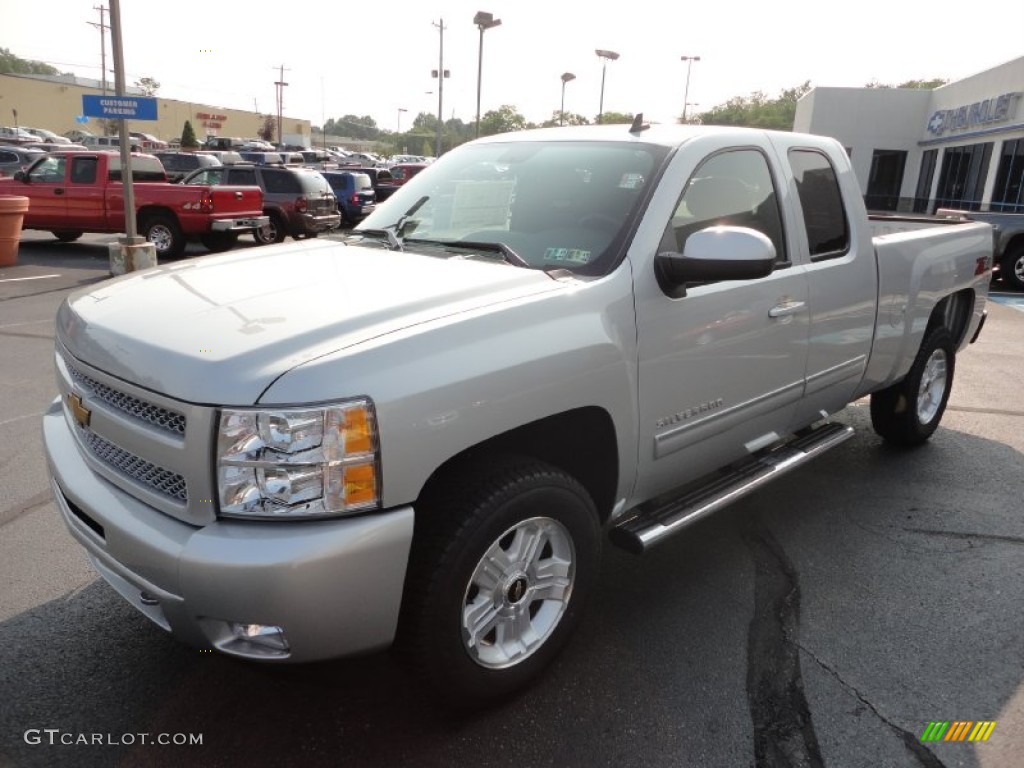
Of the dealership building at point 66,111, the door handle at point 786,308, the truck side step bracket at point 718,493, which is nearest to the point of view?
the truck side step bracket at point 718,493

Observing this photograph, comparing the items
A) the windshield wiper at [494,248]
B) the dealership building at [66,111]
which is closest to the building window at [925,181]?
the windshield wiper at [494,248]

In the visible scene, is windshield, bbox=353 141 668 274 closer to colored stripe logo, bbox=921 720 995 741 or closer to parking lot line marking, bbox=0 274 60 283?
colored stripe logo, bbox=921 720 995 741

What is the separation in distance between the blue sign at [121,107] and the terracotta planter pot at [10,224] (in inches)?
112

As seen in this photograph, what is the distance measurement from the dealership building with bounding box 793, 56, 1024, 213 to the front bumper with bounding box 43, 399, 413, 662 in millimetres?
26119

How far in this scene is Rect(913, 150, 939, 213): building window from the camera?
104 ft

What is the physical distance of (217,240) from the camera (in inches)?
572

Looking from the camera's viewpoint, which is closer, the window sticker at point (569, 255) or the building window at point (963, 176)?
the window sticker at point (569, 255)

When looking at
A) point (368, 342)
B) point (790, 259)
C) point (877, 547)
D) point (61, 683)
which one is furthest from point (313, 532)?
point (877, 547)

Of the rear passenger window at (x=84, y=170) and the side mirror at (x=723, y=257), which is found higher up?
the side mirror at (x=723, y=257)

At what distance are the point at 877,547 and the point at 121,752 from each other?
3380 mm

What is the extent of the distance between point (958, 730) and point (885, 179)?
120 ft

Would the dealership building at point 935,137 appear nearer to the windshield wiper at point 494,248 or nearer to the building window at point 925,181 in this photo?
the building window at point 925,181

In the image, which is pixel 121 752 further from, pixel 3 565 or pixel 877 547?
pixel 877 547

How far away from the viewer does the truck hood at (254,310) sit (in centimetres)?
215
